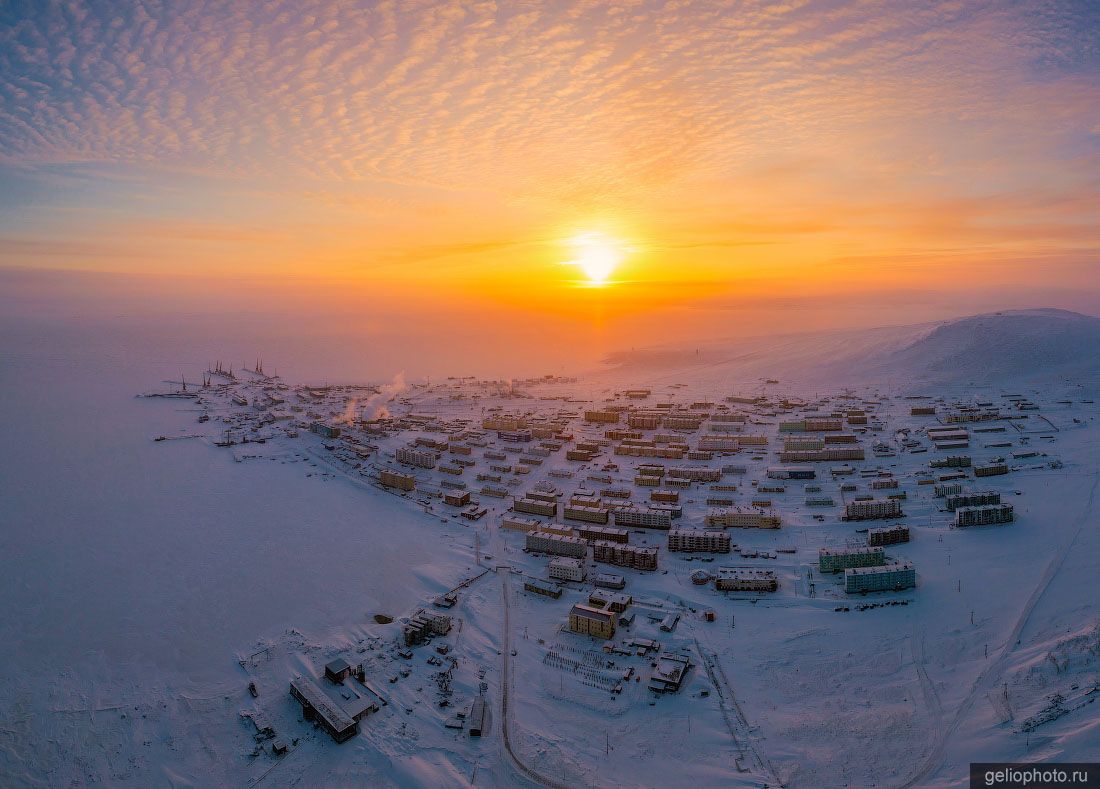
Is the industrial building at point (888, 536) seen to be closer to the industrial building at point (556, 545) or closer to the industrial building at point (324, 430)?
the industrial building at point (556, 545)

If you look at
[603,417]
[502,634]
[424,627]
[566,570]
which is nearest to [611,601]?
[566,570]

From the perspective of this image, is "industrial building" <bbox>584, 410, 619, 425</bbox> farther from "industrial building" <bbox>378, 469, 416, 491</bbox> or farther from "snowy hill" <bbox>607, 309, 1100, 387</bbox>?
"snowy hill" <bbox>607, 309, 1100, 387</bbox>

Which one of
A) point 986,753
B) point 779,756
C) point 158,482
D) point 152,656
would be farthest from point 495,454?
point 986,753

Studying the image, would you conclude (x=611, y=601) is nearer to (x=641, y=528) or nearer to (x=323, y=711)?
(x=641, y=528)

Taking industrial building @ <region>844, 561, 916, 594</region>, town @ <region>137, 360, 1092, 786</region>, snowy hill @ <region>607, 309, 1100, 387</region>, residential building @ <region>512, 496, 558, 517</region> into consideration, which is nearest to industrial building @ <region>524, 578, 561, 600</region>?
town @ <region>137, 360, 1092, 786</region>

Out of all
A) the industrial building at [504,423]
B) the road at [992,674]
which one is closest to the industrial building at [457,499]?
the industrial building at [504,423]

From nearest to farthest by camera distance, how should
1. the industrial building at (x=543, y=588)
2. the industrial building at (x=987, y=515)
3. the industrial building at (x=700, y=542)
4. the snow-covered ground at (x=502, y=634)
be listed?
1. the snow-covered ground at (x=502, y=634)
2. the industrial building at (x=543, y=588)
3. the industrial building at (x=987, y=515)
4. the industrial building at (x=700, y=542)
